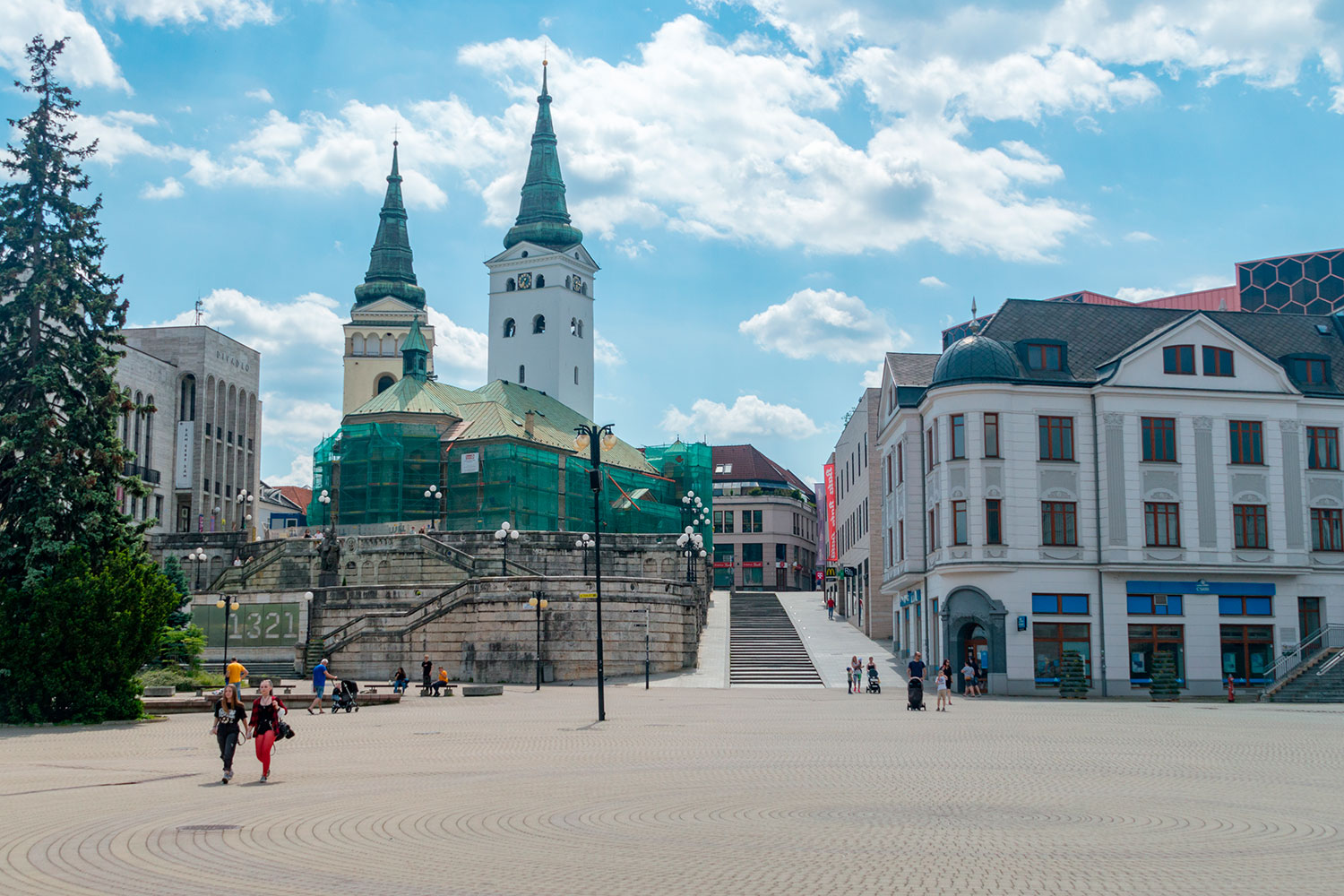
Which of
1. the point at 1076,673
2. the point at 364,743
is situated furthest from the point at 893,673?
the point at 364,743

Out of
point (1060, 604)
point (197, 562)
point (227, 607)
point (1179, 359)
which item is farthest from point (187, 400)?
point (1179, 359)

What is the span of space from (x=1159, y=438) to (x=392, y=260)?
302ft

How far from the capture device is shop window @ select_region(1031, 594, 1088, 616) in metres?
43.8

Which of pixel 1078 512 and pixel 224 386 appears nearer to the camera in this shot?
pixel 1078 512

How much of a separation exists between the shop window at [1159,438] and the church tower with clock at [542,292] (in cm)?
7399

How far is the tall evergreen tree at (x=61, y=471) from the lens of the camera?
29.5 metres

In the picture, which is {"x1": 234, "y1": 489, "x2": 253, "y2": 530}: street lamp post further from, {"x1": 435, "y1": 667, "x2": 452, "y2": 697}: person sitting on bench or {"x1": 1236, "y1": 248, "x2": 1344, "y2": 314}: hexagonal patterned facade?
{"x1": 1236, "y1": 248, "x2": 1344, "y2": 314}: hexagonal patterned facade

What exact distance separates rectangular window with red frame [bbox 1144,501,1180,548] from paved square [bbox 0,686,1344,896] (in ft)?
54.9

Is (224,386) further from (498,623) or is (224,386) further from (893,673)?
(893,673)

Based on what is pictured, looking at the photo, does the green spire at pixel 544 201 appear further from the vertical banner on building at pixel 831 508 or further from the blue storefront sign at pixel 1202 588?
the blue storefront sign at pixel 1202 588

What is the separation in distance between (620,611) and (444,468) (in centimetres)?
3327

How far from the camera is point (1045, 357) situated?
4619 centimetres

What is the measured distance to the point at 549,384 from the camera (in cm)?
11519

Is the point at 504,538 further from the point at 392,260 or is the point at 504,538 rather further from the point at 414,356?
the point at 392,260
